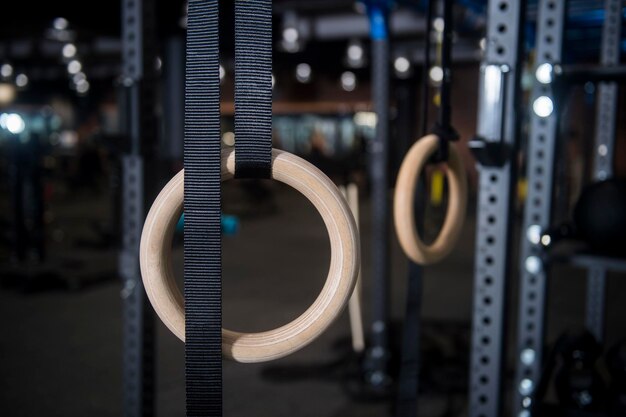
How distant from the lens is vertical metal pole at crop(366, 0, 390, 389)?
9.69ft

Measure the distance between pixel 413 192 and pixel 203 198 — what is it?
0.65 m

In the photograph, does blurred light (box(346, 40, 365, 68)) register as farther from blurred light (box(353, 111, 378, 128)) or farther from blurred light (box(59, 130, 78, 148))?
blurred light (box(59, 130, 78, 148))

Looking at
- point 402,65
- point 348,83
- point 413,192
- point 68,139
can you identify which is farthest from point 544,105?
point 68,139

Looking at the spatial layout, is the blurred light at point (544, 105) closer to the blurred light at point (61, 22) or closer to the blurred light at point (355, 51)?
the blurred light at point (61, 22)

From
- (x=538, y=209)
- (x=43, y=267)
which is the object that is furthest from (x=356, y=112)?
(x=538, y=209)

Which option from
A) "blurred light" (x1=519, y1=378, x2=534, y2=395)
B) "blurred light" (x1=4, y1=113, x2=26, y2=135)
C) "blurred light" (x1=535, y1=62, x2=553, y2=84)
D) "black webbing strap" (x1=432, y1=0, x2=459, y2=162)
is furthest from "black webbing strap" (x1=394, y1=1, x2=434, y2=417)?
"blurred light" (x1=4, y1=113, x2=26, y2=135)

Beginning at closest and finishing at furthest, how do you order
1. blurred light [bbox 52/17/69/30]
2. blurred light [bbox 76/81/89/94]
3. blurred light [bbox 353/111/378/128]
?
blurred light [bbox 52/17/69/30], blurred light [bbox 353/111/378/128], blurred light [bbox 76/81/89/94]

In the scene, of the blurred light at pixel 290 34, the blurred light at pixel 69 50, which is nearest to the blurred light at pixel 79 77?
the blurred light at pixel 69 50

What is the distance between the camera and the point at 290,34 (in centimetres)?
812

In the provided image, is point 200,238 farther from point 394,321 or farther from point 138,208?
point 394,321

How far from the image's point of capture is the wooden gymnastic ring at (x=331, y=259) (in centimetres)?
72

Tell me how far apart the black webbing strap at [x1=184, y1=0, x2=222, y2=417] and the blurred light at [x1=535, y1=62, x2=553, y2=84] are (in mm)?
1162

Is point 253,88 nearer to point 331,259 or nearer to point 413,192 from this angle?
point 331,259

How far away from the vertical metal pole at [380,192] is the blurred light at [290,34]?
5.27m
